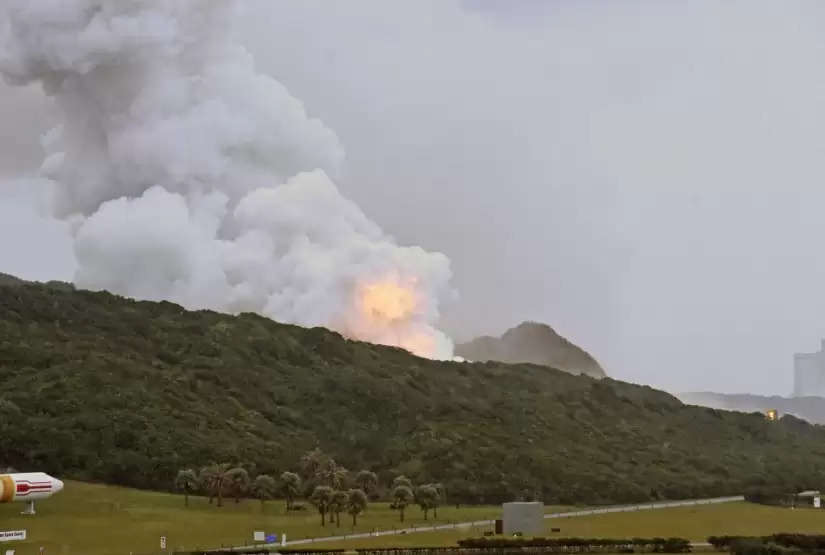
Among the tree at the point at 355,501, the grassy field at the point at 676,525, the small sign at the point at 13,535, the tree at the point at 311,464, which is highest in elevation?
the tree at the point at 311,464

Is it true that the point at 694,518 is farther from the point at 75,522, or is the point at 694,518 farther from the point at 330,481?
the point at 75,522

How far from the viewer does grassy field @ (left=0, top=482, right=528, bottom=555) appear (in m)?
102

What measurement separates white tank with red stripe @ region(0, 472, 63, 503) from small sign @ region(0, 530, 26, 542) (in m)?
14.1

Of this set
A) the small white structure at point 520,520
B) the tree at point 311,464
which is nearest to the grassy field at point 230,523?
the small white structure at point 520,520

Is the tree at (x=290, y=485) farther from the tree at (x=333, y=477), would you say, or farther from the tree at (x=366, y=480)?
the tree at (x=366, y=480)

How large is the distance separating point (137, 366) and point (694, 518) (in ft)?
332

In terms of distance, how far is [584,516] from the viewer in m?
142

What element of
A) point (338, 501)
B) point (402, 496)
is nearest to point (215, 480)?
point (338, 501)

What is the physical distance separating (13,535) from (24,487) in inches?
602

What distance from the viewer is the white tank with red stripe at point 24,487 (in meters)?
119

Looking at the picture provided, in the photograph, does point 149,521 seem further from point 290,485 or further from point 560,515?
point 560,515

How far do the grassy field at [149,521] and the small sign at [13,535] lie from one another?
0.86m

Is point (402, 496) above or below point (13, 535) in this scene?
above

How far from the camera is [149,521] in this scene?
388ft
